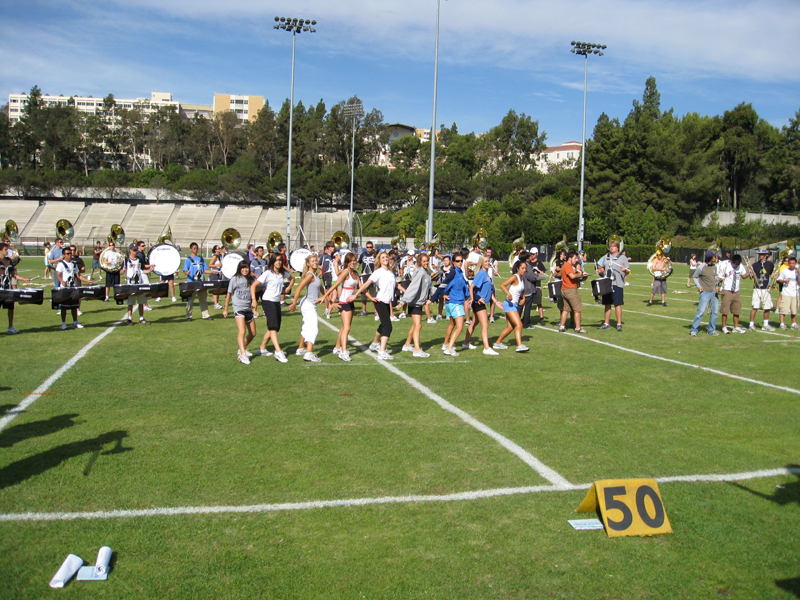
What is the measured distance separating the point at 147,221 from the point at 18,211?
48.4ft

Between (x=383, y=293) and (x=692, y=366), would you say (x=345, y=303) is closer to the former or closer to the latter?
(x=383, y=293)

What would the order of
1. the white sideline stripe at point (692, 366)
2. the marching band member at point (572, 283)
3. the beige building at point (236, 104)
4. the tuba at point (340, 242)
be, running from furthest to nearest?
1. the beige building at point (236, 104)
2. the tuba at point (340, 242)
3. the marching band member at point (572, 283)
4. the white sideline stripe at point (692, 366)

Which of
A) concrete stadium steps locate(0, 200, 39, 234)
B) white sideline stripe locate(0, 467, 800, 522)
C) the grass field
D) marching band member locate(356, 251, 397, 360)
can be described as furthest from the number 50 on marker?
concrete stadium steps locate(0, 200, 39, 234)

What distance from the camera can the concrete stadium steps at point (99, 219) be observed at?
69863 mm

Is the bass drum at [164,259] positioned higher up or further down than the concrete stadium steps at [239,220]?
further down

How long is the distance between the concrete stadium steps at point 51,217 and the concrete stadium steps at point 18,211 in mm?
748

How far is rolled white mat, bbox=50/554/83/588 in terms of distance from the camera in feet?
12.1

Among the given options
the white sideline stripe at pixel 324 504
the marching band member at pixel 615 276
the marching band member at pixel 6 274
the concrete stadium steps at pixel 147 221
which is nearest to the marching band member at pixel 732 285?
the marching band member at pixel 615 276

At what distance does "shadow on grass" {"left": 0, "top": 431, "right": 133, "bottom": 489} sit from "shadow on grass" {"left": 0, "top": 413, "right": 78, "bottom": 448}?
1.69ft

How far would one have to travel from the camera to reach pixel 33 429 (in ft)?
21.3

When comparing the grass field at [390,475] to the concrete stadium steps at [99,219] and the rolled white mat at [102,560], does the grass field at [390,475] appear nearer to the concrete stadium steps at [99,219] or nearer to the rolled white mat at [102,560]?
the rolled white mat at [102,560]

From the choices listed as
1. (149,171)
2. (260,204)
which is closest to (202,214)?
(260,204)

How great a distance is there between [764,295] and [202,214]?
74112mm

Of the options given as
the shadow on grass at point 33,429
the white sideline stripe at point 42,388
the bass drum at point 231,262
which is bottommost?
the shadow on grass at point 33,429
